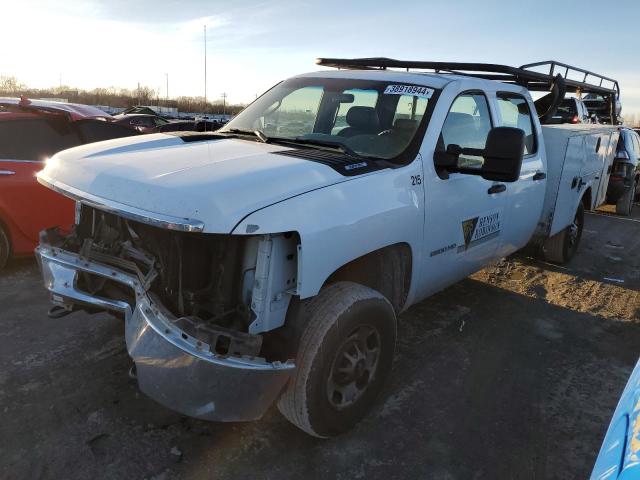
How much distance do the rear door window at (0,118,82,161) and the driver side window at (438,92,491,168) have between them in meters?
3.90

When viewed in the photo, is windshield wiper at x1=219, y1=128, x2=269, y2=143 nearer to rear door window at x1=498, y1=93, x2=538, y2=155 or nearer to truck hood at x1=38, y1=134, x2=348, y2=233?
truck hood at x1=38, y1=134, x2=348, y2=233

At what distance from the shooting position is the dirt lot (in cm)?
272

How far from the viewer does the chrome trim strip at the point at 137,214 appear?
2.21 m

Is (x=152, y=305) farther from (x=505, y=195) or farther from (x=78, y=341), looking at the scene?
(x=505, y=195)

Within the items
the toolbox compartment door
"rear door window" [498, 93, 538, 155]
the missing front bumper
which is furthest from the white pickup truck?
the toolbox compartment door

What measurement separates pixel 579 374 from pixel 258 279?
270 centimetres

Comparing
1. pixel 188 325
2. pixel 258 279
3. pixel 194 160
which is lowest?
pixel 188 325

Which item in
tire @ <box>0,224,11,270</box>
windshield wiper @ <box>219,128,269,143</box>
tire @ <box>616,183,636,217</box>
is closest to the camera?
windshield wiper @ <box>219,128,269,143</box>

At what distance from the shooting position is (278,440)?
115 inches

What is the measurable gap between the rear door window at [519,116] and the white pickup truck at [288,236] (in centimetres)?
24

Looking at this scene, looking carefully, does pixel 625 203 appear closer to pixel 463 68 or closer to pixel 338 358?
pixel 463 68

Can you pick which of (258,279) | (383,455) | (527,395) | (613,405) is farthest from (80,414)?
(613,405)

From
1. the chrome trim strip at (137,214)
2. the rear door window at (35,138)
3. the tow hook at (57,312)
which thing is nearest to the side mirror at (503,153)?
the chrome trim strip at (137,214)

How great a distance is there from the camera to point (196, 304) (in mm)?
2566
